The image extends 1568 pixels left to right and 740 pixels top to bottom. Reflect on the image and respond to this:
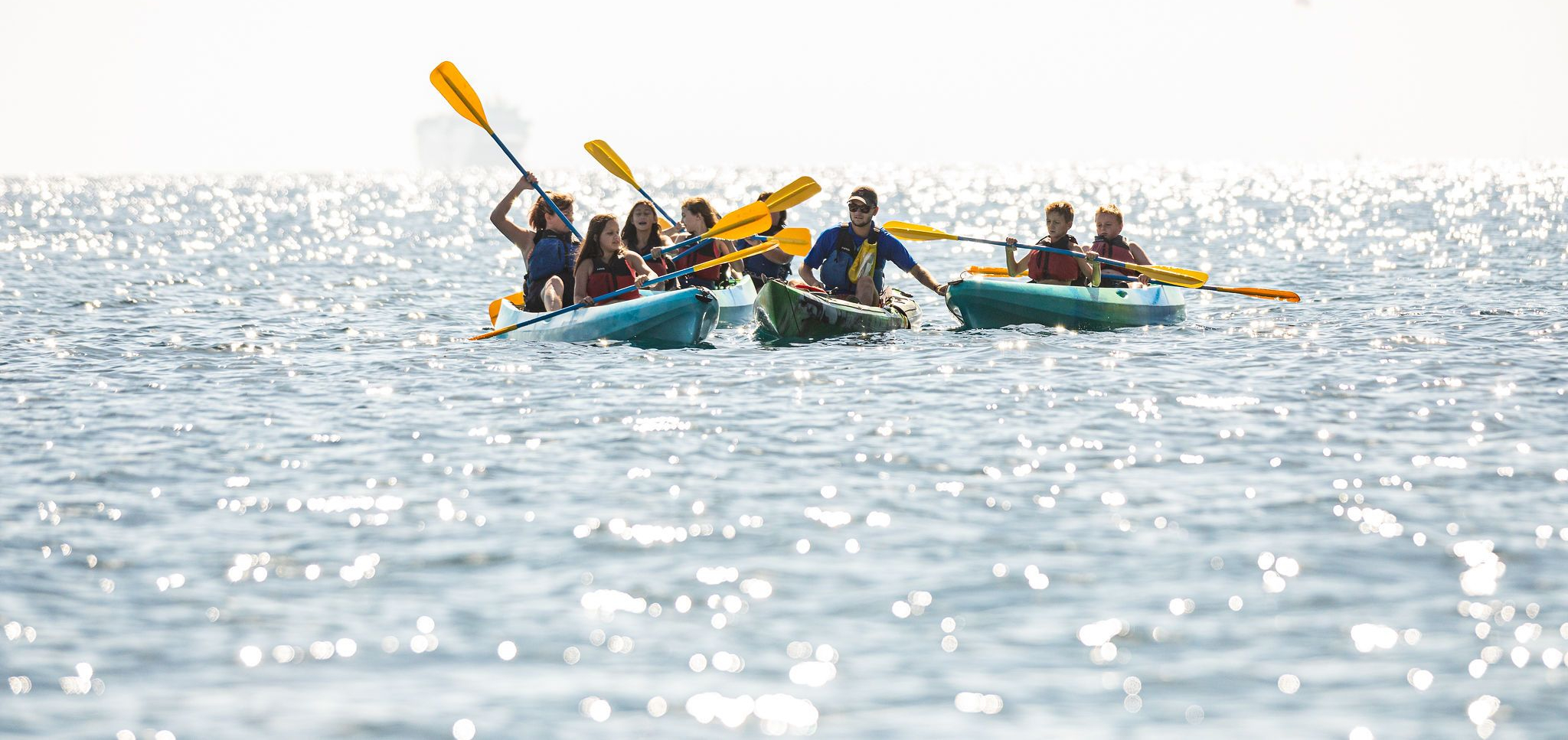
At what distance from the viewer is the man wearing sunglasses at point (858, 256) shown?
605 inches

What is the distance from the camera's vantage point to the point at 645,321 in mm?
15148

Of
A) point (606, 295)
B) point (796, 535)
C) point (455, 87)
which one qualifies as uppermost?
point (455, 87)

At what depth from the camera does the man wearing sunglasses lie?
15.4 metres

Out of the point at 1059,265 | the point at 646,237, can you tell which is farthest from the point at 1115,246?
the point at 646,237

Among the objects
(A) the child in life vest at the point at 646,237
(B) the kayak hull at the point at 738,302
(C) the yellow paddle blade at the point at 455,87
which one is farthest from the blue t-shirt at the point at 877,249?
(C) the yellow paddle blade at the point at 455,87

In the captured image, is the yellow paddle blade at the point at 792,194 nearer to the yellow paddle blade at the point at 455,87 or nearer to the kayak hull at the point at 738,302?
the kayak hull at the point at 738,302

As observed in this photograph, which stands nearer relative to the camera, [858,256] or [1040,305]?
[858,256]

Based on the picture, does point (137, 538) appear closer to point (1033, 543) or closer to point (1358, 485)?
point (1033, 543)

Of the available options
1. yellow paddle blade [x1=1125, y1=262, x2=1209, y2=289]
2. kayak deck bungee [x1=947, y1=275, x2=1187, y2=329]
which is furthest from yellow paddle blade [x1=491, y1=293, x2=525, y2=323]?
yellow paddle blade [x1=1125, y1=262, x2=1209, y2=289]

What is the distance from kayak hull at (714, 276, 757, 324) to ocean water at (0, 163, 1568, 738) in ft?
3.69

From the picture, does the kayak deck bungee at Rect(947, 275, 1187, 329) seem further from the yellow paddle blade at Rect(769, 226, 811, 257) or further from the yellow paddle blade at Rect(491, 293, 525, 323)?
the yellow paddle blade at Rect(491, 293, 525, 323)

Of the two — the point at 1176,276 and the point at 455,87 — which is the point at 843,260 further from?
the point at 455,87

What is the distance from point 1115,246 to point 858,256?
3027 mm

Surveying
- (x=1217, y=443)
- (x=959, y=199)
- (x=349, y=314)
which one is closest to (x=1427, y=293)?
(x=1217, y=443)
